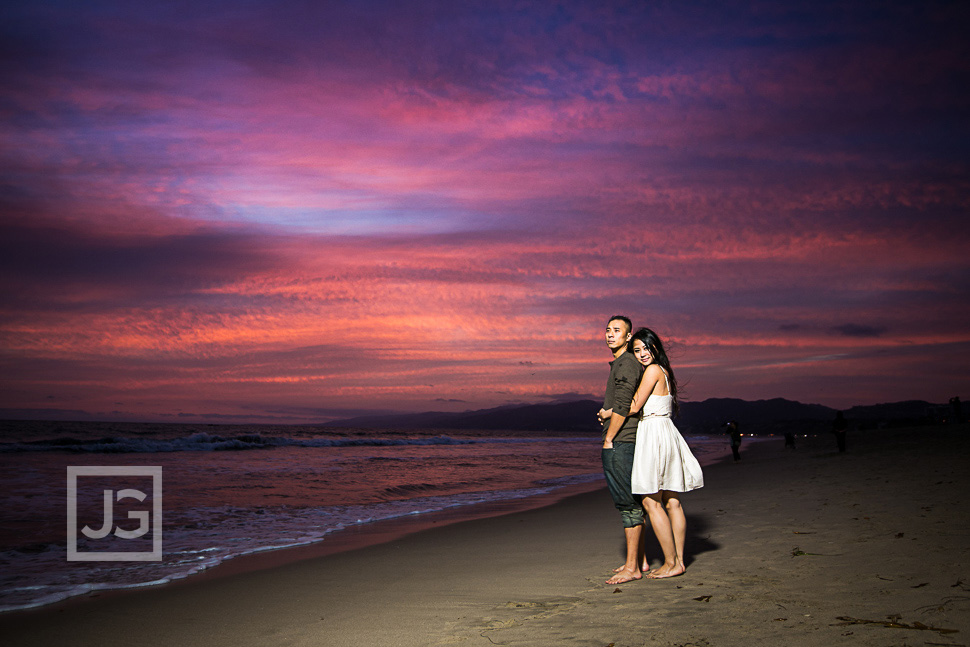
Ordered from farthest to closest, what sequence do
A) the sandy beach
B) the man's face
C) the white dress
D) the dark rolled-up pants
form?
the man's face < the dark rolled-up pants < the white dress < the sandy beach

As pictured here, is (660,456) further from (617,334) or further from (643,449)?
(617,334)

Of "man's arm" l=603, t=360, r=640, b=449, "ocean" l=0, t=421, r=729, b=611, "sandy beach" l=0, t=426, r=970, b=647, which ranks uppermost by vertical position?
"man's arm" l=603, t=360, r=640, b=449

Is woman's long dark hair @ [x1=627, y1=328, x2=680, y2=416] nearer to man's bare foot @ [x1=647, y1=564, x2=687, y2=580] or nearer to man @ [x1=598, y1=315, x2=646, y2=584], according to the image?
man @ [x1=598, y1=315, x2=646, y2=584]

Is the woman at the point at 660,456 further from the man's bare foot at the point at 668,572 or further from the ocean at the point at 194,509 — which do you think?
the ocean at the point at 194,509

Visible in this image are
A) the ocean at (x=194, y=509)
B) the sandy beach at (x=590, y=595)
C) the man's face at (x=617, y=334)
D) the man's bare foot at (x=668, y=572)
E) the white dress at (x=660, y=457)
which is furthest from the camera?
the ocean at (x=194, y=509)

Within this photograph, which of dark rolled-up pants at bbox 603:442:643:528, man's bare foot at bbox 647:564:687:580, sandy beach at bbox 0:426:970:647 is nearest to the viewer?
sandy beach at bbox 0:426:970:647

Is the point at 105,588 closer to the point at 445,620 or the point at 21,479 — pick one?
the point at 445,620

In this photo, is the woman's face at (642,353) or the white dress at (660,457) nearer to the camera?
the white dress at (660,457)

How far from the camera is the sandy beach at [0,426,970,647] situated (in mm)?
3781

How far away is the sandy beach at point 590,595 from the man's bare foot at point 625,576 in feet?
0.33

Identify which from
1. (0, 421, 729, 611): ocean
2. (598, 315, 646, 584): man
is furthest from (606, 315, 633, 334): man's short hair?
(0, 421, 729, 611): ocean

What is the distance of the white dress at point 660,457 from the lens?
16.7 feet

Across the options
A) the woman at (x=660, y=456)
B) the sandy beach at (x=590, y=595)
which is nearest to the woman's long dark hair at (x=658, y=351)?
the woman at (x=660, y=456)

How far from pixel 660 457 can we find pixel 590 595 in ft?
4.00
